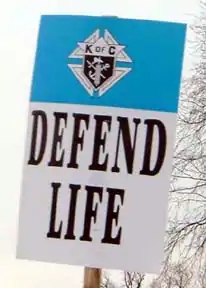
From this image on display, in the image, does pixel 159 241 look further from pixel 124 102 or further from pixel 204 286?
pixel 204 286

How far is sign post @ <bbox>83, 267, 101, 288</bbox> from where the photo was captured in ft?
7.46

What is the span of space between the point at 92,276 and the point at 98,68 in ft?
2.12

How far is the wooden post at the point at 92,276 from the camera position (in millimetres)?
2273

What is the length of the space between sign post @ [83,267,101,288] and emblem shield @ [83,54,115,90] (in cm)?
57

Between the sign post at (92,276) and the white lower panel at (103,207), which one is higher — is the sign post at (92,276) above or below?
below

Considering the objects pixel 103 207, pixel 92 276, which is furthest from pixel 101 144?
pixel 92 276

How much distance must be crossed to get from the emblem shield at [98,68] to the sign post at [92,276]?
1.86 feet

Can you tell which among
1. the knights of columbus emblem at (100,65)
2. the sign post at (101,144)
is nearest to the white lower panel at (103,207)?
the sign post at (101,144)

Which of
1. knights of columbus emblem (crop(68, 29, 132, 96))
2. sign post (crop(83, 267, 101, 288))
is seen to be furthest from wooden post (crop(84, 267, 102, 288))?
knights of columbus emblem (crop(68, 29, 132, 96))

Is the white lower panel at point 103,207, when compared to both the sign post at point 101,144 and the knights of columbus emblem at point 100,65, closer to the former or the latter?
the sign post at point 101,144

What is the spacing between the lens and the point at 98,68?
7.71ft

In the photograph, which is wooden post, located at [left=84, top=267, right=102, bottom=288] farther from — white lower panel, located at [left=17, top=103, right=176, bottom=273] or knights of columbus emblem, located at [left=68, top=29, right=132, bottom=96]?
knights of columbus emblem, located at [left=68, top=29, right=132, bottom=96]

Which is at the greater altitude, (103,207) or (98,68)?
(98,68)

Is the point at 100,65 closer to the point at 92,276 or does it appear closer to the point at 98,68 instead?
the point at 98,68
